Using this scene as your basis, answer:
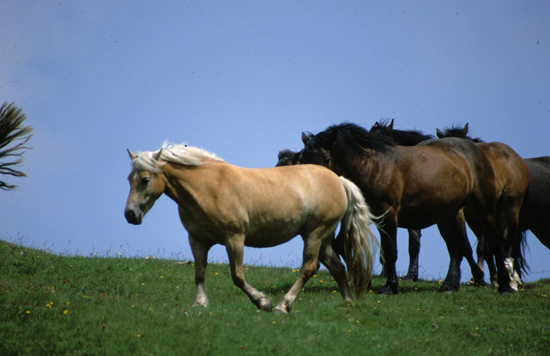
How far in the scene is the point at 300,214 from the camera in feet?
29.5

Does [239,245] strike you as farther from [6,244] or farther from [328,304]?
[6,244]

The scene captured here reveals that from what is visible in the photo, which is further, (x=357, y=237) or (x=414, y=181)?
(x=414, y=181)

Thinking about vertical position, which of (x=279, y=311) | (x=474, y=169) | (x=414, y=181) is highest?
(x=474, y=169)

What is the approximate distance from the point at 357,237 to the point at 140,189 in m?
3.58

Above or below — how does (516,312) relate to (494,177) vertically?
below

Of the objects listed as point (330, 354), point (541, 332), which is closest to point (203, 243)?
point (330, 354)

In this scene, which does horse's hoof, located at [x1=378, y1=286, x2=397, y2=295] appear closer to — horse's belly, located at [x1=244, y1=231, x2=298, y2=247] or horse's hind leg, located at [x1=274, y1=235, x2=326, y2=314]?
horse's hind leg, located at [x1=274, y1=235, x2=326, y2=314]

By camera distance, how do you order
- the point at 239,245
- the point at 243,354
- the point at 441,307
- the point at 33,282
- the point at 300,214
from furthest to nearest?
→ the point at 33,282, the point at 441,307, the point at 300,214, the point at 239,245, the point at 243,354

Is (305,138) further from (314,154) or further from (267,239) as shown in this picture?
(267,239)

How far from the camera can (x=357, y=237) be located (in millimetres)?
9844

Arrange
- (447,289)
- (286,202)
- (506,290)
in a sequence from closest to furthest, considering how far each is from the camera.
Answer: (286,202) → (447,289) → (506,290)

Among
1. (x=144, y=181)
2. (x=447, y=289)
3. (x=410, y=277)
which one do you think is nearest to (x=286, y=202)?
(x=144, y=181)

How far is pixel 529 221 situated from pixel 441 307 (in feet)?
22.0

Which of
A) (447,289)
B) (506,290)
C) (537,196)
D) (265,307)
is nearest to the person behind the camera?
(265,307)
